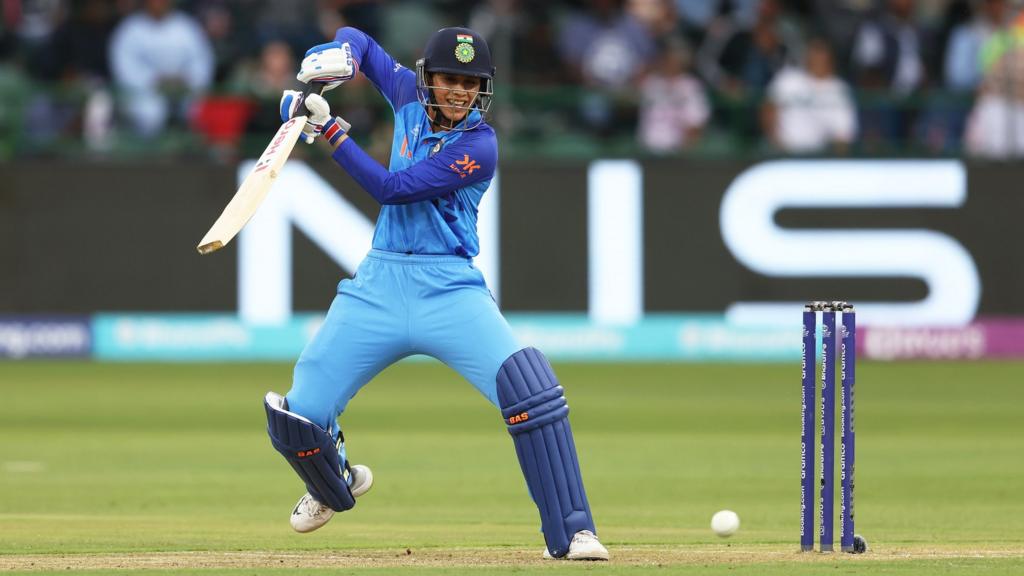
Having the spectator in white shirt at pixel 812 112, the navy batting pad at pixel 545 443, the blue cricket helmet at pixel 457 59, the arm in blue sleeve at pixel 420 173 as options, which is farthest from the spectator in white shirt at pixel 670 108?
the navy batting pad at pixel 545 443

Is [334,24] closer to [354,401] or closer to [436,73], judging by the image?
[354,401]

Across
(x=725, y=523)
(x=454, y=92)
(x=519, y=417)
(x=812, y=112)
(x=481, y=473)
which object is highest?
(x=454, y=92)

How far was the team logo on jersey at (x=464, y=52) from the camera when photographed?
5926 mm

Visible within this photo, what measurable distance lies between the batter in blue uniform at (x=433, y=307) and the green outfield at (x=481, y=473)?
1.02 feet

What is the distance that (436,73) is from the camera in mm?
5957

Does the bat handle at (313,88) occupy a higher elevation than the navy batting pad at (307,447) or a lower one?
higher

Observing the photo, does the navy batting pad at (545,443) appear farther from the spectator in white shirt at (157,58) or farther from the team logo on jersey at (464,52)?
the spectator in white shirt at (157,58)

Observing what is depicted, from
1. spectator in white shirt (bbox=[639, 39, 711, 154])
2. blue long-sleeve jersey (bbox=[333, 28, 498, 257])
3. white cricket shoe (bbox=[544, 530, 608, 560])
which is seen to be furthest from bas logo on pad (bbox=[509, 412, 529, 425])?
spectator in white shirt (bbox=[639, 39, 711, 154])

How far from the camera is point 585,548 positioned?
579 centimetres

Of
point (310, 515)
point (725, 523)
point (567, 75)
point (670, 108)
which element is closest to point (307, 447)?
point (310, 515)

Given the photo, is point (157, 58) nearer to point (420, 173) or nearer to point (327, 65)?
point (327, 65)

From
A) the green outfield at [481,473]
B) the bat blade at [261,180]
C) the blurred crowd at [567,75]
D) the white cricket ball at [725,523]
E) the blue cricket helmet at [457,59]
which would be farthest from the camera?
the blurred crowd at [567,75]

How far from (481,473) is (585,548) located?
10.8ft

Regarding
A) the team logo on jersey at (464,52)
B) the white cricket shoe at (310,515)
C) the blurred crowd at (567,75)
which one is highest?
the team logo on jersey at (464,52)
